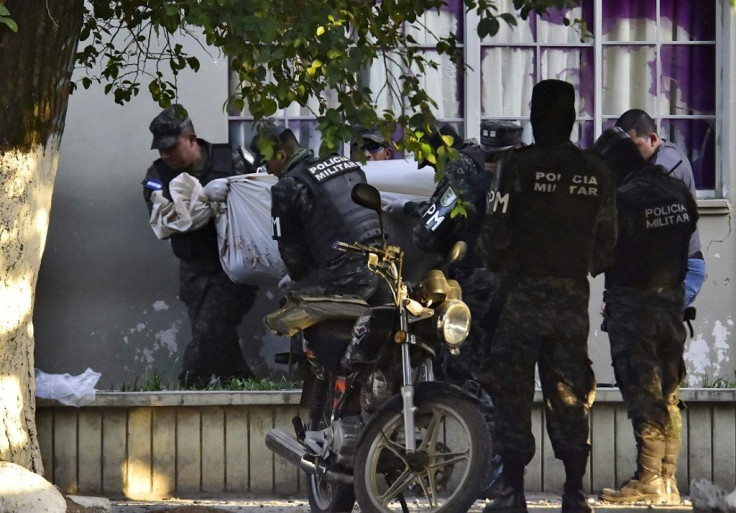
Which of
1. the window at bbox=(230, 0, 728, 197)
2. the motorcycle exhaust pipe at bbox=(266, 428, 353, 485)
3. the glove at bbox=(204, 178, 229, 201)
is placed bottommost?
the motorcycle exhaust pipe at bbox=(266, 428, 353, 485)

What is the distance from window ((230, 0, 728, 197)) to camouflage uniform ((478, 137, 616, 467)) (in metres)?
3.63

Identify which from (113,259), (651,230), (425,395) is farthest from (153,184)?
(425,395)

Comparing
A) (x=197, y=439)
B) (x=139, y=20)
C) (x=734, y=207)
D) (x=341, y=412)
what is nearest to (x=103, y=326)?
(x=197, y=439)

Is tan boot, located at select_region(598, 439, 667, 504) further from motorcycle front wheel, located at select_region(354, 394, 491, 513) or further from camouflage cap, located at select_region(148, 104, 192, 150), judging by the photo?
camouflage cap, located at select_region(148, 104, 192, 150)

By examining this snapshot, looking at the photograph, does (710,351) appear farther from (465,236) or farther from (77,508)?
(77,508)

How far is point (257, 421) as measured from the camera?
9016 mm

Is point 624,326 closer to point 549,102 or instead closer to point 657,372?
point 657,372

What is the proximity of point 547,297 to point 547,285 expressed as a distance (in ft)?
0.19

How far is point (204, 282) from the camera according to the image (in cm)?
1008

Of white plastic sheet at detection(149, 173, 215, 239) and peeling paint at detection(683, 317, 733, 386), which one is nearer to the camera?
white plastic sheet at detection(149, 173, 215, 239)

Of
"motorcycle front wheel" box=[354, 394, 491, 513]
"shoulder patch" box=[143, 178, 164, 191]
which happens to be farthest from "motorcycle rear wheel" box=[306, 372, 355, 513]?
"shoulder patch" box=[143, 178, 164, 191]

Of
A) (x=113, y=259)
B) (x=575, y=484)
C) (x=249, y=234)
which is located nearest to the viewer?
(x=575, y=484)

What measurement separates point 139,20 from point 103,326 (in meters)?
2.92

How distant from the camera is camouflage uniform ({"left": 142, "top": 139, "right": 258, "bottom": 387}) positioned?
9992 millimetres
